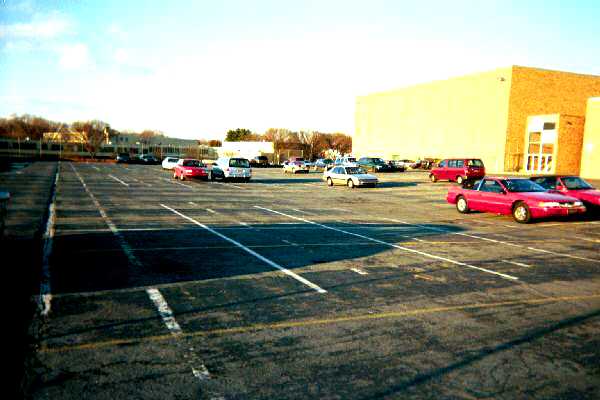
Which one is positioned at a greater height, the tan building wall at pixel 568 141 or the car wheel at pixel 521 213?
the tan building wall at pixel 568 141

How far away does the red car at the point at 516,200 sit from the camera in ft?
45.9

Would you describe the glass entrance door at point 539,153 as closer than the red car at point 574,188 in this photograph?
No

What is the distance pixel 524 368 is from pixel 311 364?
208 cm

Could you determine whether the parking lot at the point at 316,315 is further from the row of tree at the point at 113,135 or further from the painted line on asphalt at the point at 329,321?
the row of tree at the point at 113,135

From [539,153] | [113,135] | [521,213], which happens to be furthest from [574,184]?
[113,135]

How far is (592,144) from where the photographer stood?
38469 mm

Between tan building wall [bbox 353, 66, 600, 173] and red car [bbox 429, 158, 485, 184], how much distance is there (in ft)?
53.1

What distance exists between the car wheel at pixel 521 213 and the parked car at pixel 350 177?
15192 mm

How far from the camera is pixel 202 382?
12.9 feet

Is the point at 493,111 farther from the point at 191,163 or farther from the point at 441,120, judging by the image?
the point at 191,163

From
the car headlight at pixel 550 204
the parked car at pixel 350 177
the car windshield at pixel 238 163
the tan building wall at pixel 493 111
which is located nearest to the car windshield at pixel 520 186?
the car headlight at pixel 550 204

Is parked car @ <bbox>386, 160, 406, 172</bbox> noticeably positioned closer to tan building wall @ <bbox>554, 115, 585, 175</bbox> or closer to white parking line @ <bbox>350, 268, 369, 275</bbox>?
tan building wall @ <bbox>554, 115, 585, 175</bbox>

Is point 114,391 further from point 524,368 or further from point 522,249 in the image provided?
point 522,249

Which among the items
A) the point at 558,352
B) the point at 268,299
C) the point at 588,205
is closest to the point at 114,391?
the point at 268,299
